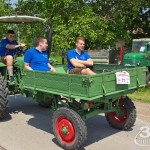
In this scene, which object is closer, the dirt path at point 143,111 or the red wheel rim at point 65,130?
the red wheel rim at point 65,130

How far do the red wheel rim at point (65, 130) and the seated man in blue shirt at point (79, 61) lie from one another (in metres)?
1.05

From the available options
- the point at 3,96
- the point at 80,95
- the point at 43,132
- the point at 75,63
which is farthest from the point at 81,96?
the point at 3,96

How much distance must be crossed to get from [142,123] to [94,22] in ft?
28.5

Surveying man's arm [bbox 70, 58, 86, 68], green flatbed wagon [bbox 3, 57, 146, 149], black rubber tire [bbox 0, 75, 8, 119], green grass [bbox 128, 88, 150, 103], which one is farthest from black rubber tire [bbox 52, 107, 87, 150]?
green grass [bbox 128, 88, 150, 103]

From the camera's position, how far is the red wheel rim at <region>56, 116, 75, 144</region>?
5.27 metres

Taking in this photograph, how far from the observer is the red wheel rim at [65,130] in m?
5.27

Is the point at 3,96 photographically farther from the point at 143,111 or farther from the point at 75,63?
the point at 143,111

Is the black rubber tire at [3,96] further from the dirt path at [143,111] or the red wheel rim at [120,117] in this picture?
the dirt path at [143,111]

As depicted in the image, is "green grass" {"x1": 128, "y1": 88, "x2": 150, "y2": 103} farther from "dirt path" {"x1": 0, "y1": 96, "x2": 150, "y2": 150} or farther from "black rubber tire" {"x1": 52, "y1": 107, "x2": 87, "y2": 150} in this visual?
"black rubber tire" {"x1": 52, "y1": 107, "x2": 87, "y2": 150}

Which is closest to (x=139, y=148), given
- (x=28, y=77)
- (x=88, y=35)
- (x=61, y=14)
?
(x=28, y=77)

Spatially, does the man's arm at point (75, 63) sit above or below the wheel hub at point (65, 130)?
above

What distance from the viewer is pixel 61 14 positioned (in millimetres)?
14953

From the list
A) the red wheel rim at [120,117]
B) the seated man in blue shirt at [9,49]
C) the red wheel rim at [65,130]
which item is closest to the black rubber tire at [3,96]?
the seated man in blue shirt at [9,49]

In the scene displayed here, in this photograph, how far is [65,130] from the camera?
533 centimetres
